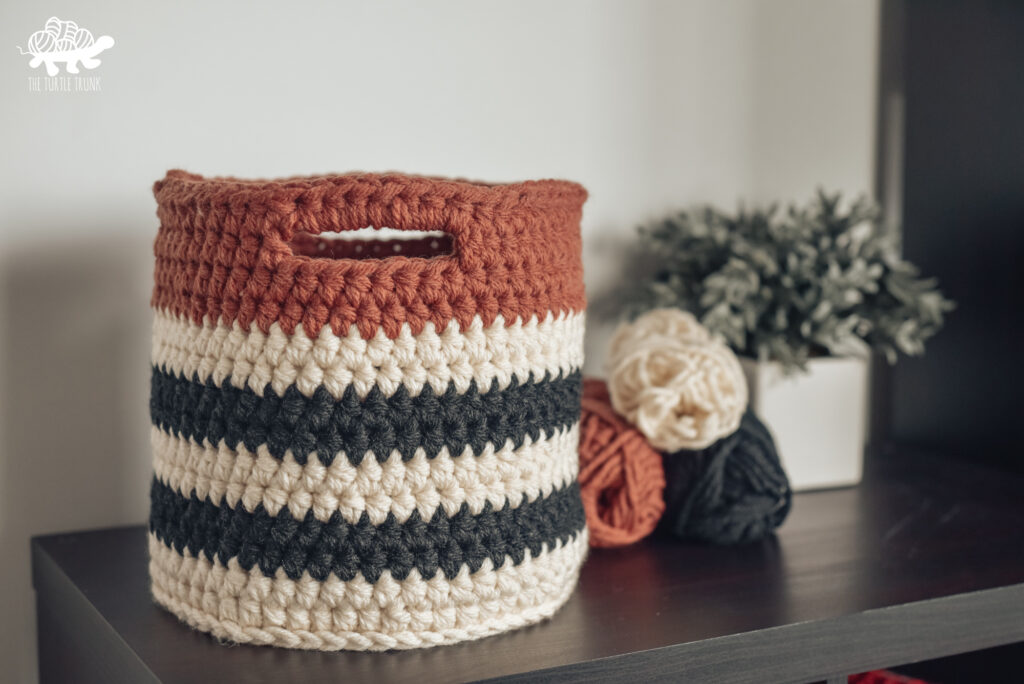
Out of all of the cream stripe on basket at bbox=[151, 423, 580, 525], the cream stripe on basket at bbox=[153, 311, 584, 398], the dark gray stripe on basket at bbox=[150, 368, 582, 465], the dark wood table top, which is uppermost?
the cream stripe on basket at bbox=[153, 311, 584, 398]

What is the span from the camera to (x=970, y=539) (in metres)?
0.81

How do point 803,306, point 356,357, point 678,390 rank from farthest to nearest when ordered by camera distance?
point 803,306
point 678,390
point 356,357

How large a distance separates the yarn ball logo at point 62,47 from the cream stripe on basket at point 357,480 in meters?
0.38

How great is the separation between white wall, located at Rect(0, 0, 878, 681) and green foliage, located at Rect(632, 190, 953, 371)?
0.28 ft

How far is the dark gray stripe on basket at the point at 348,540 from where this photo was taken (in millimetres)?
578

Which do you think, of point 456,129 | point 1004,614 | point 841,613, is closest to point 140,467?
point 456,129

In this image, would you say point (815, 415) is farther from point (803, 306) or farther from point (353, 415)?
point (353, 415)

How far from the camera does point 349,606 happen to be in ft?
1.91

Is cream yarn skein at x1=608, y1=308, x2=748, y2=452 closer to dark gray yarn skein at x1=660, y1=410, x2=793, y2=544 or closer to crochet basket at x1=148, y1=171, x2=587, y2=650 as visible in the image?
Result: dark gray yarn skein at x1=660, y1=410, x2=793, y2=544

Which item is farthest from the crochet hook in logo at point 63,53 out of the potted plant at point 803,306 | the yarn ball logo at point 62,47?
the potted plant at point 803,306

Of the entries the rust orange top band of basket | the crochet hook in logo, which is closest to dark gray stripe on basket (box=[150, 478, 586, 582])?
the rust orange top band of basket

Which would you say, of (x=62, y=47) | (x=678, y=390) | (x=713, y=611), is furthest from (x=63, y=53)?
(x=713, y=611)

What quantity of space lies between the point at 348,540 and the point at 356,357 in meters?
0.11

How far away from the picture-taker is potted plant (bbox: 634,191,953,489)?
937 mm
